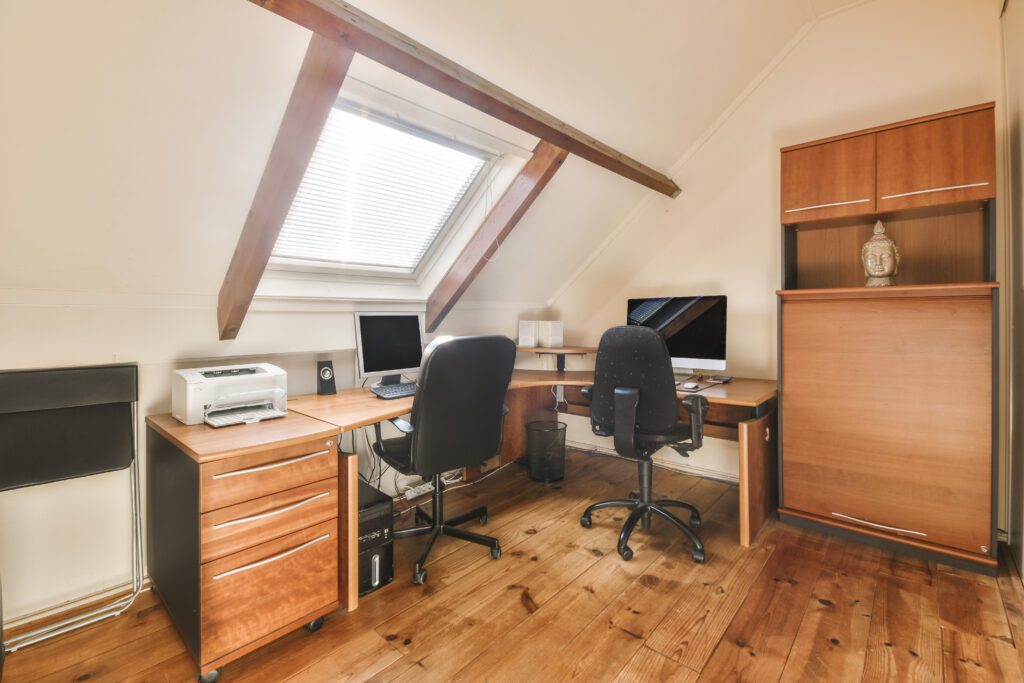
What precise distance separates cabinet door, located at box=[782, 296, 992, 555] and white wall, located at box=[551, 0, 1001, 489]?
612 millimetres

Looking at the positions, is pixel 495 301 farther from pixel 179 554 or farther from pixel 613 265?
pixel 179 554

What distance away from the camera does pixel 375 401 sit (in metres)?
2.46

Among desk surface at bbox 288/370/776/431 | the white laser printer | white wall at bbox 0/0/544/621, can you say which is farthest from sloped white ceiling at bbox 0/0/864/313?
desk surface at bbox 288/370/776/431

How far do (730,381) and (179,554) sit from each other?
3.05 m

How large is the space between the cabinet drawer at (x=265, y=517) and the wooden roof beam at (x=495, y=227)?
Result: 1585 mm

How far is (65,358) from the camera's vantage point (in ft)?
6.28

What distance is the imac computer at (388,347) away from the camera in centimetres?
264

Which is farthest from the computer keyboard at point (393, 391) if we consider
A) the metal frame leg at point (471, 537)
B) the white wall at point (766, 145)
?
the white wall at point (766, 145)

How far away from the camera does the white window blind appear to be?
7.83ft

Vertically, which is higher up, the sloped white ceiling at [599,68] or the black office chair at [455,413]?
the sloped white ceiling at [599,68]

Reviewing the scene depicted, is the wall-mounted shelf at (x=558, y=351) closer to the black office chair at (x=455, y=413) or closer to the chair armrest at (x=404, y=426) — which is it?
the black office chair at (x=455, y=413)

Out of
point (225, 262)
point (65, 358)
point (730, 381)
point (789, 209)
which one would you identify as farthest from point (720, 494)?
point (65, 358)

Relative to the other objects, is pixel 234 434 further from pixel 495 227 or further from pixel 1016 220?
pixel 1016 220

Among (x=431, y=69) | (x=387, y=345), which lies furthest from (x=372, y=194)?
(x=431, y=69)
